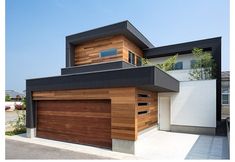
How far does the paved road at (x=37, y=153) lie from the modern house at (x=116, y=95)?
3.97 feet

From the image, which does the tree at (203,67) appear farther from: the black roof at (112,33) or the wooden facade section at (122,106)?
the wooden facade section at (122,106)

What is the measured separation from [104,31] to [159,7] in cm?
349

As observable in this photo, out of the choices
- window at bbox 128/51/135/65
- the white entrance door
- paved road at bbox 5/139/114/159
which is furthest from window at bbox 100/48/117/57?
paved road at bbox 5/139/114/159

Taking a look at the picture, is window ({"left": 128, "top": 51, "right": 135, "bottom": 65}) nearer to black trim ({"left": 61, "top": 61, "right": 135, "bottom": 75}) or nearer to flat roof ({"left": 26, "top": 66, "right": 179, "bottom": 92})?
black trim ({"left": 61, "top": 61, "right": 135, "bottom": 75})

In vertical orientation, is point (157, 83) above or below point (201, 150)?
above

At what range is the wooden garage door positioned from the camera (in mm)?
7211

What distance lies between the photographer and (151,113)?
9383 millimetres

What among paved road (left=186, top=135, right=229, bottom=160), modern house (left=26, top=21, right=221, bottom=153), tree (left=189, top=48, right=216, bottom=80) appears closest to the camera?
paved road (left=186, top=135, right=229, bottom=160)

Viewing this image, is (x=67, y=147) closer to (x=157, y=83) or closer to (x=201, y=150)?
(x=157, y=83)

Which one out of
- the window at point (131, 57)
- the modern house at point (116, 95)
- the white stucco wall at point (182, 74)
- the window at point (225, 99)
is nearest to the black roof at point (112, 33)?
the modern house at point (116, 95)

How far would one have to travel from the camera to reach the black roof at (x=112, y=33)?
985 cm

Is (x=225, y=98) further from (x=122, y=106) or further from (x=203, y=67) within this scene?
(x=122, y=106)

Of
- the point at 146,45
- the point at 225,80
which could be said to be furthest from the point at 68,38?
the point at 225,80

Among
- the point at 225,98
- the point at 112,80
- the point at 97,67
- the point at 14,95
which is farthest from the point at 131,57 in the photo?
the point at 14,95
